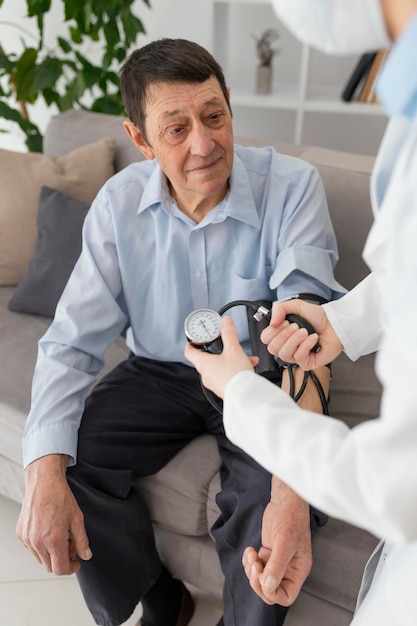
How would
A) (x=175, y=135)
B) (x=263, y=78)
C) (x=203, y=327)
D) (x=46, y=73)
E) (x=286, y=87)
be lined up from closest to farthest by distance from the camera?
(x=203, y=327)
(x=175, y=135)
(x=46, y=73)
(x=263, y=78)
(x=286, y=87)

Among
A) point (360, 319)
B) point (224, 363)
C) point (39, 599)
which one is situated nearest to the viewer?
point (224, 363)

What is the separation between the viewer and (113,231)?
157cm

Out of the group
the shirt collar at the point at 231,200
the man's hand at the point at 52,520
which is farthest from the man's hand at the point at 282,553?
the shirt collar at the point at 231,200

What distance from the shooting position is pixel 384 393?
0.72m

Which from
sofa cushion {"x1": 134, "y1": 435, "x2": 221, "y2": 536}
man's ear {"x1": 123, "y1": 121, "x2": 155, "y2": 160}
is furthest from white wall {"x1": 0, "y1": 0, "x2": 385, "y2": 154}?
sofa cushion {"x1": 134, "y1": 435, "x2": 221, "y2": 536}

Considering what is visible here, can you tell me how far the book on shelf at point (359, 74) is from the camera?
2775 millimetres

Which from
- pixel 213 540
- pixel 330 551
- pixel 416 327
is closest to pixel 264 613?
pixel 330 551

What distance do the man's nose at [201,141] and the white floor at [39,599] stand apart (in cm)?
112

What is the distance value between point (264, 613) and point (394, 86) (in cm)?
100

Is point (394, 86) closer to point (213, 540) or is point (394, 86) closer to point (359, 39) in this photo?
point (359, 39)

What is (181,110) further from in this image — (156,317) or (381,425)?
(381,425)

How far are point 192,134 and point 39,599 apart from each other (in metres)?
1.25

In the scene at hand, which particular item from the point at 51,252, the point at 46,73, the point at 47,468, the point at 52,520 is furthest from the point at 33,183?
the point at 52,520

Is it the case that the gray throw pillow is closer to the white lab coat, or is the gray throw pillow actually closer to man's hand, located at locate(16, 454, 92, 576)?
man's hand, located at locate(16, 454, 92, 576)
